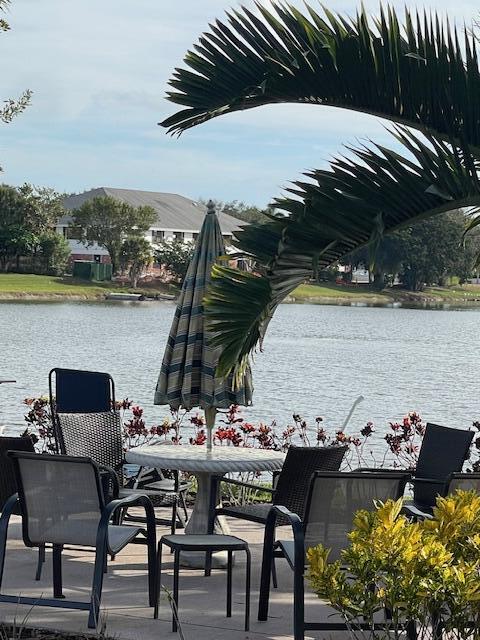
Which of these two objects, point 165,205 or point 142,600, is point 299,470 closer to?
point 142,600

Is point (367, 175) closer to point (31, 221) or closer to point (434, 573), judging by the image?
point (434, 573)

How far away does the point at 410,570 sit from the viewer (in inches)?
147

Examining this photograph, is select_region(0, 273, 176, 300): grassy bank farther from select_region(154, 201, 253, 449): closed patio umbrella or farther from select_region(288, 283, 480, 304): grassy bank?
select_region(154, 201, 253, 449): closed patio umbrella

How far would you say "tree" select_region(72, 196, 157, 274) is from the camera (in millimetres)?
96000

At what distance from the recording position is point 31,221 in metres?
86.9

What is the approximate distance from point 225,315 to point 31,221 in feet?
268

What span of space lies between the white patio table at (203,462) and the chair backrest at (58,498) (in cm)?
123

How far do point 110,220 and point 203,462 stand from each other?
90.4 m

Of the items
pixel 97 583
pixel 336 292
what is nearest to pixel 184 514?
pixel 97 583

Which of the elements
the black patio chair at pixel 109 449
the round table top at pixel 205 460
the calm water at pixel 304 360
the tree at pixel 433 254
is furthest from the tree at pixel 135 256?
the round table top at pixel 205 460

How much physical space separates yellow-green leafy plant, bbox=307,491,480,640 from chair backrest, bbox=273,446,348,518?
2.82 meters

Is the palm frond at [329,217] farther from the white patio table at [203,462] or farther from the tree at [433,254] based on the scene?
the tree at [433,254]

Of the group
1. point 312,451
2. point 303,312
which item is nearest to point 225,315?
point 312,451

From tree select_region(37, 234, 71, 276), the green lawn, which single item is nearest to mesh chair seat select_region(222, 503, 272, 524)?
tree select_region(37, 234, 71, 276)
